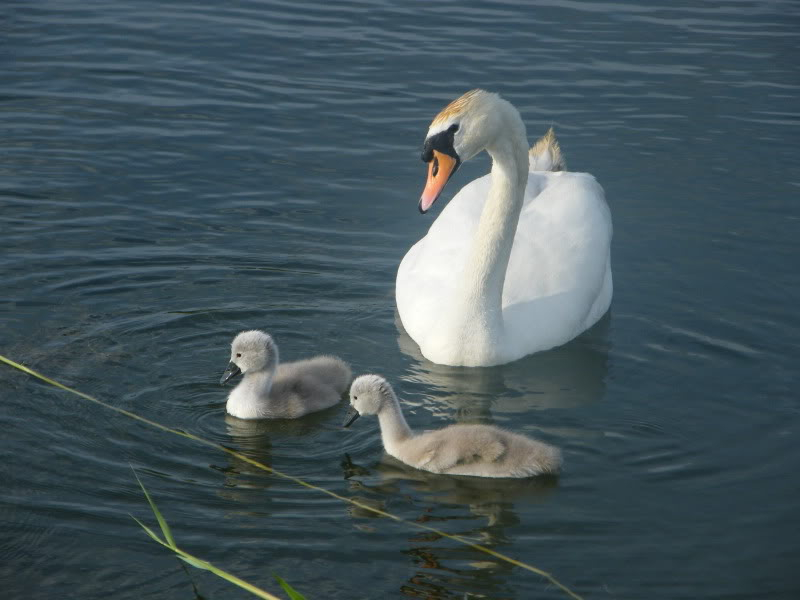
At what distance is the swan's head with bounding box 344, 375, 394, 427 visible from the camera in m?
7.48

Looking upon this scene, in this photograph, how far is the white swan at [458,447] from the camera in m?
7.32

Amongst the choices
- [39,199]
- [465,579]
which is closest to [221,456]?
[465,579]

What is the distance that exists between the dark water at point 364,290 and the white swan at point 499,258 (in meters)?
0.22

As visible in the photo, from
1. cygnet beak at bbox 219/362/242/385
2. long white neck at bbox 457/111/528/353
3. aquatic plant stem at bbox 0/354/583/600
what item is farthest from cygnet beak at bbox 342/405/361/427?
long white neck at bbox 457/111/528/353

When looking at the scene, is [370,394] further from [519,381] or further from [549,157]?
[549,157]

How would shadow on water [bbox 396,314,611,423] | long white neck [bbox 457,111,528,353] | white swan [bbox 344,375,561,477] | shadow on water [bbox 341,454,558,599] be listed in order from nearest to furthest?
1. shadow on water [bbox 341,454,558,599]
2. white swan [bbox 344,375,561,477]
3. shadow on water [bbox 396,314,611,423]
4. long white neck [bbox 457,111,528,353]

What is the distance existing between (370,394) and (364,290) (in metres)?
2.71

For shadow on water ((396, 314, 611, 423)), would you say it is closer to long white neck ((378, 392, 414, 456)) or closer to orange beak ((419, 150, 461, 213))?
long white neck ((378, 392, 414, 456))

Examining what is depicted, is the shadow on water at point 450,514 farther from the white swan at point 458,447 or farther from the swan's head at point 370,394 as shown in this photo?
the swan's head at point 370,394

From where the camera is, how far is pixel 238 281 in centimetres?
1003

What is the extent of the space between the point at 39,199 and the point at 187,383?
3729 millimetres

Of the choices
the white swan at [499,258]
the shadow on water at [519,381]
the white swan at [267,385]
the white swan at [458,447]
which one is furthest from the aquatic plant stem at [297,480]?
the white swan at [499,258]

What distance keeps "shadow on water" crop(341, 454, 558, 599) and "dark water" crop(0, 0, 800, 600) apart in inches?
0.9

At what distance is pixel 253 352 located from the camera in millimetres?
7977
